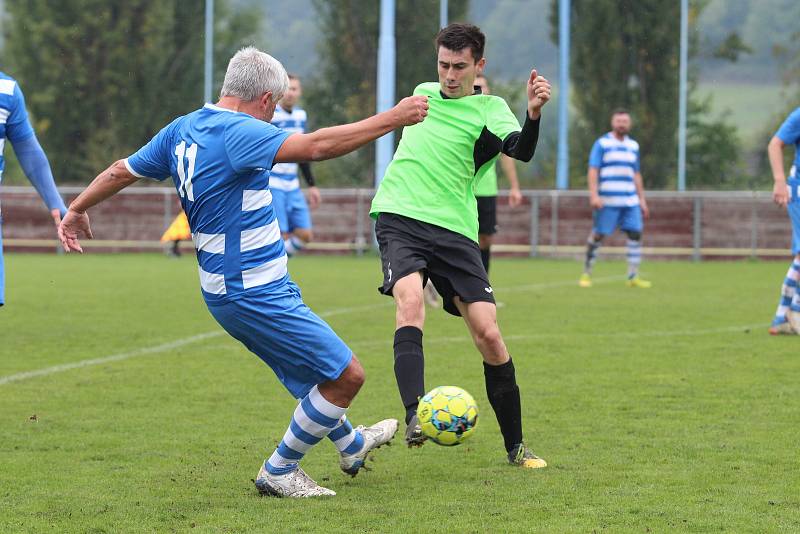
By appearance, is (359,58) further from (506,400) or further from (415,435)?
(415,435)

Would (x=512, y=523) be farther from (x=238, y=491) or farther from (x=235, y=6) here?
(x=235, y=6)

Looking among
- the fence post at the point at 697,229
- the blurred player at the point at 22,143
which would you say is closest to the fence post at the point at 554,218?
the fence post at the point at 697,229

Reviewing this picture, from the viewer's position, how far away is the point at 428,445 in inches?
251

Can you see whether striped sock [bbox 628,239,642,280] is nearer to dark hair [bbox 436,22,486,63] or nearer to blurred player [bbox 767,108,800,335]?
blurred player [bbox 767,108,800,335]

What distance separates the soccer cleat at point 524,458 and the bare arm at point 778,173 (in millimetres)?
4808

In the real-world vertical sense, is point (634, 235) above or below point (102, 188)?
below

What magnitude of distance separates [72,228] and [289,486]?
138cm

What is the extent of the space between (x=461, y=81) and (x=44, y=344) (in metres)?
5.30

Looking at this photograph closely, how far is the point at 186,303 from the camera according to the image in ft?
46.1

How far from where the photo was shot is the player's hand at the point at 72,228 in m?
5.39

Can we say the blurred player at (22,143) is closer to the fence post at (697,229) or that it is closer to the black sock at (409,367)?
the black sock at (409,367)

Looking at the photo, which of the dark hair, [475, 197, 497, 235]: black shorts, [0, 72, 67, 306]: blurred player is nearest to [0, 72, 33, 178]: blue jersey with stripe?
[0, 72, 67, 306]: blurred player

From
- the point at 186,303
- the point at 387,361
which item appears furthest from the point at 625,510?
the point at 186,303

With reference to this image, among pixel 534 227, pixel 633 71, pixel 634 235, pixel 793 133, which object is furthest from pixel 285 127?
pixel 633 71
